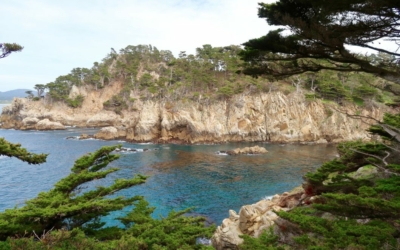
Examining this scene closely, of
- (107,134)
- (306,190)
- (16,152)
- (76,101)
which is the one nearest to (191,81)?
(107,134)

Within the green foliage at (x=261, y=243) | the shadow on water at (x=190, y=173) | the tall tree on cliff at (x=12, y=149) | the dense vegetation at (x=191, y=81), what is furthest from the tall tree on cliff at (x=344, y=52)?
the dense vegetation at (x=191, y=81)

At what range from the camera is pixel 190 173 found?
32031 mm

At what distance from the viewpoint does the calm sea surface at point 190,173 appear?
Result: 2347 centimetres

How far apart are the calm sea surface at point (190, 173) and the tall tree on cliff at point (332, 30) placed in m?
15.3

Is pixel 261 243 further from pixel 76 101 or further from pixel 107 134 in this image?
pixel 76 101

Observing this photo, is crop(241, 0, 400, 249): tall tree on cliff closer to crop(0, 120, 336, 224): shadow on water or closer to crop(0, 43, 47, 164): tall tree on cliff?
crop(0, 43, 47, 164): tall tree on cliff

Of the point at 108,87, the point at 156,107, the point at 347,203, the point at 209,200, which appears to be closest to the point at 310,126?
the point at 156,107

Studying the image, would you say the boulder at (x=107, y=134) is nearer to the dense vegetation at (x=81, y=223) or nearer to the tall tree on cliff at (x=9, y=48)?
the dense vegetation at (x=81, y=223)

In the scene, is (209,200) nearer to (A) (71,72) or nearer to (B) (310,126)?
(B) (310,126)

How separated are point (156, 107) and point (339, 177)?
51.2 m

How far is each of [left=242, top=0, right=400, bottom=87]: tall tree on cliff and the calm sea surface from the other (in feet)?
50.1

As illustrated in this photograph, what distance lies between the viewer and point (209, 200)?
2348 cm

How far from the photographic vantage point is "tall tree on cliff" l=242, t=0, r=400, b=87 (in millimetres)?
6074

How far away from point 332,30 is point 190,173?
2723cm
